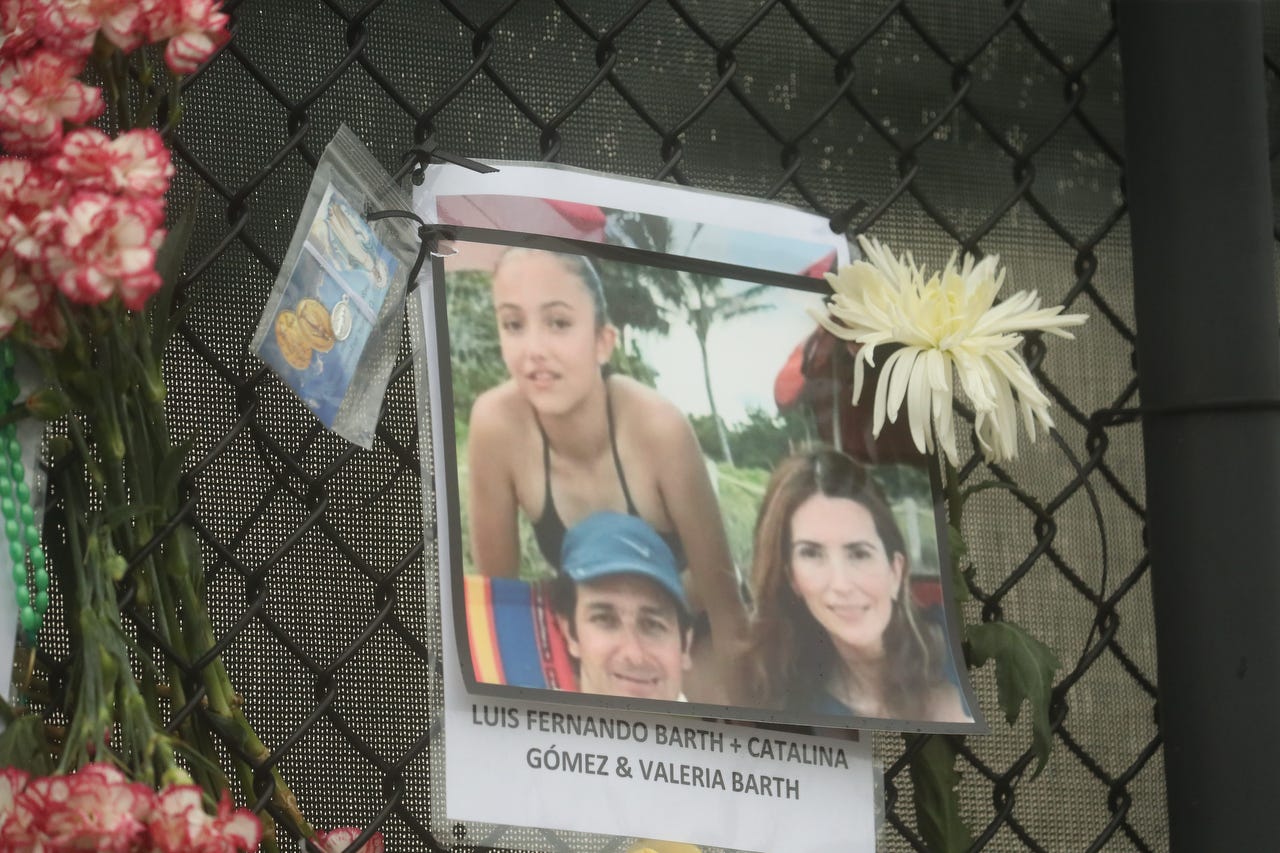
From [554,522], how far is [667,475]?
3.0 inches

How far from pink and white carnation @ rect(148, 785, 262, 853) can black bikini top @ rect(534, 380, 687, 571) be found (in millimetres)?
232

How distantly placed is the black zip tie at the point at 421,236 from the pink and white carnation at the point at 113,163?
0.17 meters

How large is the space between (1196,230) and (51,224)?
662 mm

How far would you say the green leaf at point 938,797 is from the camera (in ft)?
3.19

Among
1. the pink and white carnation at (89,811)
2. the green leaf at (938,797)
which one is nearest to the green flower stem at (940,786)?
the green leaf at (938,797)

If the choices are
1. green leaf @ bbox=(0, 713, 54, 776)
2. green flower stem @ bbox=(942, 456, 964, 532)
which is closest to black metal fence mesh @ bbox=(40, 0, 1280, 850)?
green flower stem @ bbox=(942, 456, 964, 532)

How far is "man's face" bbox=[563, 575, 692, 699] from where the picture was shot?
889 millimetres

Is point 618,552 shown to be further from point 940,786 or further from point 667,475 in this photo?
point 940,786

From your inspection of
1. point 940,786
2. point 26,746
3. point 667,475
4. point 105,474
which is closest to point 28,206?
point 105,474

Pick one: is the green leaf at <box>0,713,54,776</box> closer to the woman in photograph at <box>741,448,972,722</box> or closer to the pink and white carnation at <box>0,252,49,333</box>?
the pink and white carnation at <box>0,252,49,333</box>

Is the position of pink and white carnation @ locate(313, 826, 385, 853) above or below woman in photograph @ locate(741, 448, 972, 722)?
below

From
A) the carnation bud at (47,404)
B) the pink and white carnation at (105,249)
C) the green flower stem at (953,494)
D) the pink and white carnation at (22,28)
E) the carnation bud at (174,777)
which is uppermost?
the pink and white carnation at (22,28)

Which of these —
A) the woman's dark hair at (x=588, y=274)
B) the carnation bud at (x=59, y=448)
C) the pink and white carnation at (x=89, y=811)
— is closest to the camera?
the pink and white carnation at (x=89, y=811)

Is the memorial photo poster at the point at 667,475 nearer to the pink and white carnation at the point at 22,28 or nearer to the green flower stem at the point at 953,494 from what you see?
the green flower stem at the point at 953,494
